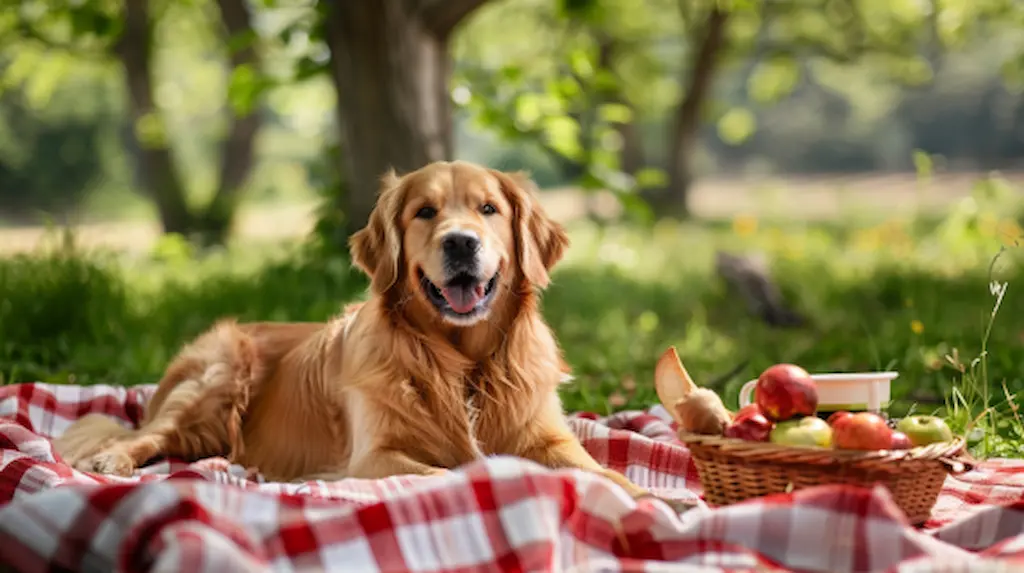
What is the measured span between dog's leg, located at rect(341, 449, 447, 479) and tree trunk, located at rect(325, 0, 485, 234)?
397 cm

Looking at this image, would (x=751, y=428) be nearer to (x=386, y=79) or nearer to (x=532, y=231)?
(x=532, y=231)

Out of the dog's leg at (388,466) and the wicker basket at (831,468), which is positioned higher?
the wicker basket at (831,468)

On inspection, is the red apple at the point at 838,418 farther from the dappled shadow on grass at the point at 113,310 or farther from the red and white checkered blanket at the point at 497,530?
the dappled shadow on grass at the point at 113,310

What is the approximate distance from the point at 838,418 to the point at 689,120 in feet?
51.7

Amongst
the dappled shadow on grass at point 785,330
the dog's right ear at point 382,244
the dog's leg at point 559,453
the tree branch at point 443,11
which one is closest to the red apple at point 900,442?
the dog's leg at point 559,453

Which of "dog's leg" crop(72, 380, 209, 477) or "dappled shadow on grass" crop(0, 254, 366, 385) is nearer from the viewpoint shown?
"dog's leg" crop(72, 380, 209, 477)

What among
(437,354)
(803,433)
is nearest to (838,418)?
(803,433)

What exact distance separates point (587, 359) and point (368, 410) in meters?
2.93

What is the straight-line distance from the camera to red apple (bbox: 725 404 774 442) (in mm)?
3156

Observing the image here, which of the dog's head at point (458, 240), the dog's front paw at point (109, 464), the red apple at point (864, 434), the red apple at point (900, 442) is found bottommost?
the dog's front paw at point (109, 464)

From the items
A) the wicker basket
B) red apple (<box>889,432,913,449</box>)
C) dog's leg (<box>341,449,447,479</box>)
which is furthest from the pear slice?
dog's leg (<box>341,449,447,479</box>)

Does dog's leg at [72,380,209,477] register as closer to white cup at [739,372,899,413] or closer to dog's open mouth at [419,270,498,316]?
dog's open mouth at [419,270,498,316]

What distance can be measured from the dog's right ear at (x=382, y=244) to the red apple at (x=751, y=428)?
52.3 inches

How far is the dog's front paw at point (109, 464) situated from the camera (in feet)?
13.3
